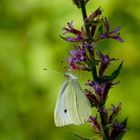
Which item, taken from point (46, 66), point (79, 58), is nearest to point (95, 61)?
point (79, 58)

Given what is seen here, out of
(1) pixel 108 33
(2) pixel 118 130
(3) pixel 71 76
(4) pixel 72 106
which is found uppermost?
(1) pixel 108 33

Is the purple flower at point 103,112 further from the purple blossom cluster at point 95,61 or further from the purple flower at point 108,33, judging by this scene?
the purple flower at point 108,33

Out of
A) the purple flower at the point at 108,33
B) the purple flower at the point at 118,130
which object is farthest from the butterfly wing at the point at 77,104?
the purple flower at the point at 108,33

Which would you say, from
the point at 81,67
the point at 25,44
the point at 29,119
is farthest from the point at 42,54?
the point at 81,67

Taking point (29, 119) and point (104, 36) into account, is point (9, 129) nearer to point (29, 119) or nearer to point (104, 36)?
point (29, 119)

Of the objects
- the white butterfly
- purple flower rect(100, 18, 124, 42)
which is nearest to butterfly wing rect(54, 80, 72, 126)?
the white butterfly

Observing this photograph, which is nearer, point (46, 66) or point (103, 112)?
point (103, 112)

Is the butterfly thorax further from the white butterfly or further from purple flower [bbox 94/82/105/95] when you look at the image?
purple flower [bbox 94/82/105/95]

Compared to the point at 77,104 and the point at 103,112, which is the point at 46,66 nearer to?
the point at 77,104
